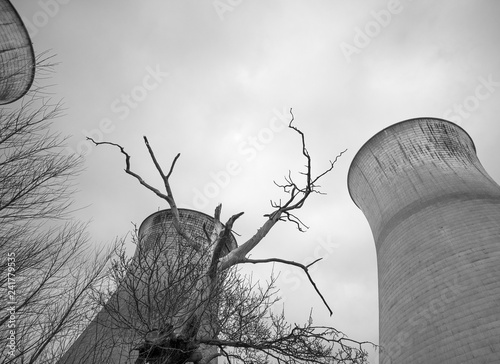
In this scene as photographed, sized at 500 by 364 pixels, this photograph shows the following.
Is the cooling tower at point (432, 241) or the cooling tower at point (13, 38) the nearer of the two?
the cooling tower at point (432, 241)

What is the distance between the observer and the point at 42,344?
8.70 feet

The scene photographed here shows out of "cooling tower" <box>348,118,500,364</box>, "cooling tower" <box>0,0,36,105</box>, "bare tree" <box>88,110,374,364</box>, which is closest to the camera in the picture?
"bare tree" <box>88,110,374,364</box>

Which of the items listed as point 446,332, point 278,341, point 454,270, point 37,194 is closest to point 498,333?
point 446,332

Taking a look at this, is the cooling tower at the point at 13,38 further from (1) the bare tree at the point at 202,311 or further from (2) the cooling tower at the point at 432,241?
(2) the cooling tower at the point at 432,241

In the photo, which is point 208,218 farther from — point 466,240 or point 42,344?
point 42,344

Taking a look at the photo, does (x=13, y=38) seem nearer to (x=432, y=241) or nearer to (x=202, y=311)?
(x=202, y=311)

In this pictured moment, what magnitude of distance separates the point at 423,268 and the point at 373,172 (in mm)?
3116

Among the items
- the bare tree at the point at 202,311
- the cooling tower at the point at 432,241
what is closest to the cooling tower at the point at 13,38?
the bare tree at the point at 202,311

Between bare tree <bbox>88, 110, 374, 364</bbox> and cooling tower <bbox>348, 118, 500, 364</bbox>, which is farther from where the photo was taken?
cooling tower <bbox>348, 118, 500, 364</bbox>

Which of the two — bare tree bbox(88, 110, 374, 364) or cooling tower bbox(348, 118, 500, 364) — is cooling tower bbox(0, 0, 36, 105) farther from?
cooling tower bbox(348, 118, 500, 364)

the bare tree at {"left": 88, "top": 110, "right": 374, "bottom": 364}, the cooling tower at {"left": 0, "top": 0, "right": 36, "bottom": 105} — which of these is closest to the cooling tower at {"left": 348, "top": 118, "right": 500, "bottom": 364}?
the bare tree at {"left": 88, "top": 110, "right": 374, "bottom": 364}

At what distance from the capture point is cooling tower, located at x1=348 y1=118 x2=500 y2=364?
18.0 feet

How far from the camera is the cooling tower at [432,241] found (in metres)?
5.50

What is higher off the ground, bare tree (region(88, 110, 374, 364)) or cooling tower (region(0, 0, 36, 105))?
cooling tower (region(0, 0, 36, 105))
